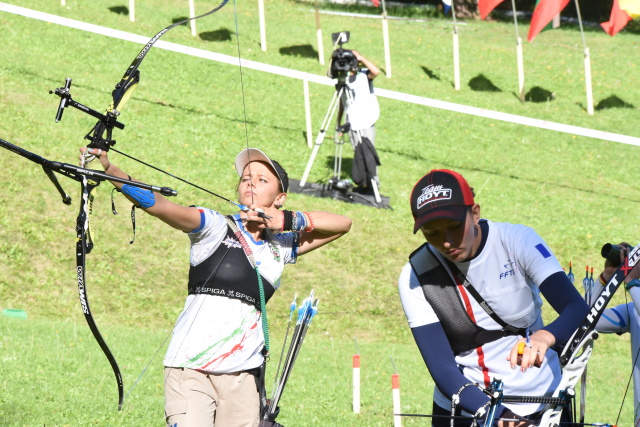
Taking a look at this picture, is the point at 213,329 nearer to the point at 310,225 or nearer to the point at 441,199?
the point at 310,225

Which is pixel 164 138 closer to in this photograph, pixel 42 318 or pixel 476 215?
pixel 42 318

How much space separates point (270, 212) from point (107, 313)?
5.98 m

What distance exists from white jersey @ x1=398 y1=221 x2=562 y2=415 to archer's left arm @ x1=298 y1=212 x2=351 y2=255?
3.08 ft

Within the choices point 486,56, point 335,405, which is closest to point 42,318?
point 335,405

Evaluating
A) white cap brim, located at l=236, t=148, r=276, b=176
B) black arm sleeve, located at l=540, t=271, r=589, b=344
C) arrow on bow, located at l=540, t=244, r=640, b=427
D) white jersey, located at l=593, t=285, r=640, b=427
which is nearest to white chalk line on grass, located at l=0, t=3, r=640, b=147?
white jersey, located at l=593, t=285, r=640, b=427

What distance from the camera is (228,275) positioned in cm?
383

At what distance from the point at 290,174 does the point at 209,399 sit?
948 cm

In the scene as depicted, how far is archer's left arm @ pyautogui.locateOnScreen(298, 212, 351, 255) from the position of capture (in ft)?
13.9

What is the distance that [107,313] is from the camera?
938 cm

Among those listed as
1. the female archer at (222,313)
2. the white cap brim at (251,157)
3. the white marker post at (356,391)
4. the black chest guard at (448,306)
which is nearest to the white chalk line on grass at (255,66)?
the white marker post at (356,391)

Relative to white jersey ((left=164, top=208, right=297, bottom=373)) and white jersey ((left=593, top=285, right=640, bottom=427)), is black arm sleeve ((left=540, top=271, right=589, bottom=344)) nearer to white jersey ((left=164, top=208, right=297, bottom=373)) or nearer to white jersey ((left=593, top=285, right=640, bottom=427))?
white jersey ((left=164, top=208, right=297, bottom=373))

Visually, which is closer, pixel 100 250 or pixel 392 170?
pixel 100 250

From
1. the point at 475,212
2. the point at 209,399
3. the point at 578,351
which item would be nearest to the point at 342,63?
the point at 209,399

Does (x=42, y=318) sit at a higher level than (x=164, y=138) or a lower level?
lower
